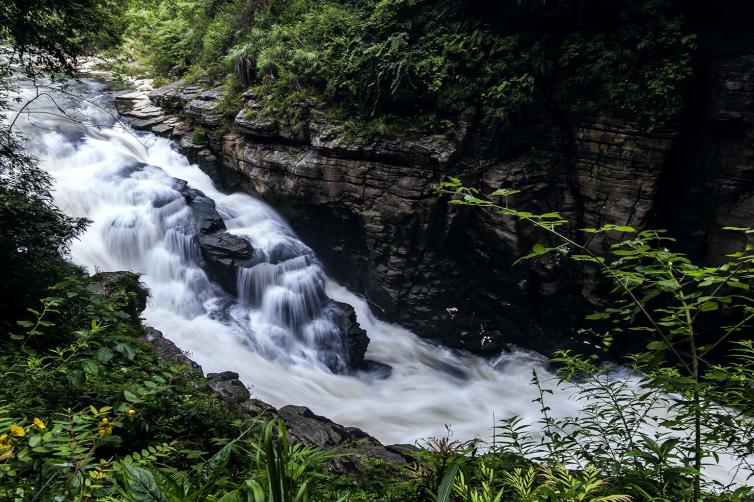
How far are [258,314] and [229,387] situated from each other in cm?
373

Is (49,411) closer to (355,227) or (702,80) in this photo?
(355,227)

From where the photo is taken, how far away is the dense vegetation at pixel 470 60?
7883 mm

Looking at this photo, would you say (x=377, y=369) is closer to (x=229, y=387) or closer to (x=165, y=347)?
(x=229, y=387)

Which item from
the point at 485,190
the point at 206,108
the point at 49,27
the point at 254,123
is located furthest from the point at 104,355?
the point at 206,108

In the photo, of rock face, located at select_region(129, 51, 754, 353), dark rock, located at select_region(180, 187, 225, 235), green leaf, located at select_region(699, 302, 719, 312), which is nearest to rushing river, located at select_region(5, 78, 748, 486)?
dark rock, located at select_region(180, 187, 225, 235)

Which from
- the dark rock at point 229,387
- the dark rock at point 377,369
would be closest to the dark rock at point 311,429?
the dark rock at point 229,387

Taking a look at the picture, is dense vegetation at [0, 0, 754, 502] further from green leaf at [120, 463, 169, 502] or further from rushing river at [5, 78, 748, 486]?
rushing river at [5, 78, 748, 486]

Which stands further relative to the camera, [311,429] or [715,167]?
[715,167]

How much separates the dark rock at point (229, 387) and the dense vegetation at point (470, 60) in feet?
19.5

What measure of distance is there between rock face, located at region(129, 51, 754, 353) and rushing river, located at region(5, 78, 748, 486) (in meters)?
0.73

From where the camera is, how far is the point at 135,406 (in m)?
2.51

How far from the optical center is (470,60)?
904cm

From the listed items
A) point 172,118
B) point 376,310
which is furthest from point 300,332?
point 172,118

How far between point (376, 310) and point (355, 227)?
7.44 feet
